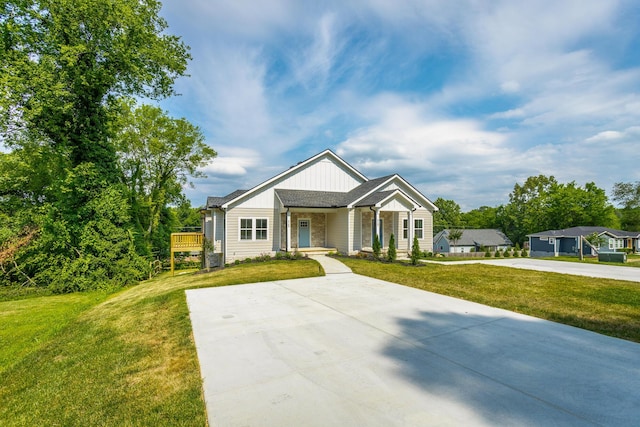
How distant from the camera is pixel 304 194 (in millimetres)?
18156

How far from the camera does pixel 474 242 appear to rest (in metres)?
46.6

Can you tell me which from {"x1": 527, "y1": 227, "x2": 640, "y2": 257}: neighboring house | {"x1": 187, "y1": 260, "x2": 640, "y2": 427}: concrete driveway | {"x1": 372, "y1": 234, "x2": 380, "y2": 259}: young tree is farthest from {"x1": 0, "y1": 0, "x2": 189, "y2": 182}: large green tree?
{"x1": 527, "y1": 227, "x2": 640, "y2": 257}: neighboring house

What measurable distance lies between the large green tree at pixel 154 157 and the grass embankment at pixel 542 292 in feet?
68.6

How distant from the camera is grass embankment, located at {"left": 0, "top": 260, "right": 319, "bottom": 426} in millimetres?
3234

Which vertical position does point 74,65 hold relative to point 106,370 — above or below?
above

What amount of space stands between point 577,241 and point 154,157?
47.8 meters

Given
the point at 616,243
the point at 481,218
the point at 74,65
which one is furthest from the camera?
the point at 481,218

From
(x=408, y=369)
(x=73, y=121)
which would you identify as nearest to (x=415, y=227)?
(x=408, y=369)

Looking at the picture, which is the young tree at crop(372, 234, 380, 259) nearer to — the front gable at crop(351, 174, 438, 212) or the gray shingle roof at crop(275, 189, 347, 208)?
the front gable at crop(351, 174, 438, 212)

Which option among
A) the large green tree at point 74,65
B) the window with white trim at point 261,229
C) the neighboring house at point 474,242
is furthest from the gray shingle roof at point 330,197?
the neighboring house at point 474,242

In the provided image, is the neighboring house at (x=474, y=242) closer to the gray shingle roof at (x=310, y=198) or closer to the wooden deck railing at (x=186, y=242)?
the gray shingle roof at (x=310, y=198)

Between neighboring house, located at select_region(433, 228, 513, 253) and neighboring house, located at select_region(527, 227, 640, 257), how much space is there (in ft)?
23.1

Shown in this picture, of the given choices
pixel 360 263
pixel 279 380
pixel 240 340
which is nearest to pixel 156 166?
pixel 360 263

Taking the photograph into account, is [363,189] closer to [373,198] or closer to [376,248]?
[373,198]
